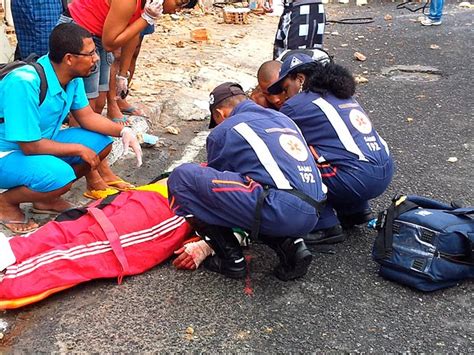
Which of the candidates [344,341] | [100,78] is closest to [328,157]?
[344,341]

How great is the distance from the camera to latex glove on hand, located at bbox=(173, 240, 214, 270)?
138 inches

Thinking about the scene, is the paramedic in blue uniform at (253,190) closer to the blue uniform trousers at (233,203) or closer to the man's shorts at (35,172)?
the blue uniform trousers at (233,203)

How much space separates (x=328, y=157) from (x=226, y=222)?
2.84 ft

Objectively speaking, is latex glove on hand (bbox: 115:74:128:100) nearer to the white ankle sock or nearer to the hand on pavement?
the hand on pavement

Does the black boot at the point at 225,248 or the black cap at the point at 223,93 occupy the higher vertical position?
the black cap at the point at 223,93

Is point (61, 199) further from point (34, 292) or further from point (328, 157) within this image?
point (328, 157)

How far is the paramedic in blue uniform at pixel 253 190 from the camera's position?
3148 millimetres

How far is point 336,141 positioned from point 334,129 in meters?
0.07

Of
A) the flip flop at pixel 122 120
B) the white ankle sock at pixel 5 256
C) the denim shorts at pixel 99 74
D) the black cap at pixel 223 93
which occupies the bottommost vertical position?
the flip flop at pixel 122 120

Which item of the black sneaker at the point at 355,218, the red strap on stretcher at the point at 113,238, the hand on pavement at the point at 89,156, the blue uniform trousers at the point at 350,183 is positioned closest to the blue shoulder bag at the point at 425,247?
the blue uniform trousers at the point at 350,183

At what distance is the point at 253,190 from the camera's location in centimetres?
314

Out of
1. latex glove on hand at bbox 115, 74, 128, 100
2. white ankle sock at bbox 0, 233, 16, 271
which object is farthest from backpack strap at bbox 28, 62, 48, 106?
latex glove on hand at bbox 115, 74, 128, 100

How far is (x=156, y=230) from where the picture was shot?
360 cm

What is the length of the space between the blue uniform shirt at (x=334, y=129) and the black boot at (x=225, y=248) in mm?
792
